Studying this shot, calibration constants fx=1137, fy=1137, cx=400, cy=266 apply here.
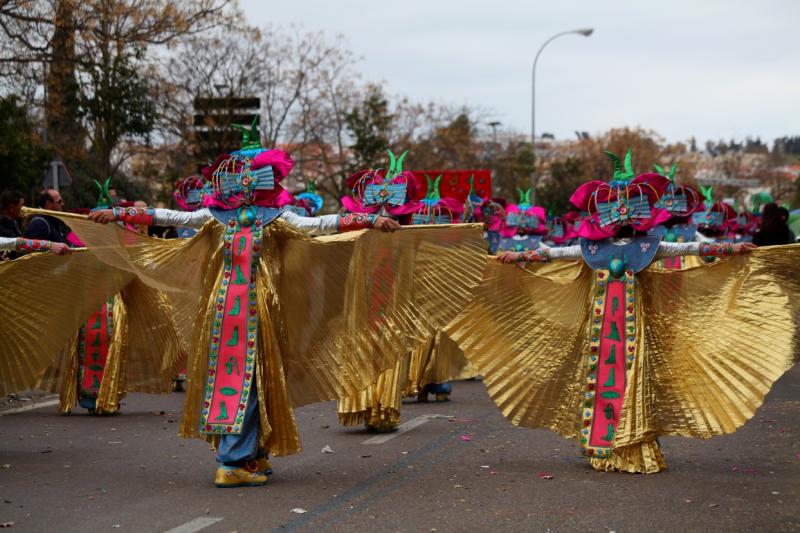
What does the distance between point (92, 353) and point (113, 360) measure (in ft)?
0.94

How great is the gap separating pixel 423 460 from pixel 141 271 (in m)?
2.38

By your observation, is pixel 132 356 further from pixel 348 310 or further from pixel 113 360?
pixel 348 310

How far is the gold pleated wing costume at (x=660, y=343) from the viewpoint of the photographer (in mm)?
7645

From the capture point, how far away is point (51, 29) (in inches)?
707

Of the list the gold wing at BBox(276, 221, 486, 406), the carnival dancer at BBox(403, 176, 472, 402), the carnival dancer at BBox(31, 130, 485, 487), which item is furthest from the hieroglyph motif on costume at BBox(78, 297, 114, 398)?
the gold wing at BBox(276, 221, 486, 406)

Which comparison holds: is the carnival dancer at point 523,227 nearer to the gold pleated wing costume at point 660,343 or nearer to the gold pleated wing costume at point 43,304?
the gold pleated wing costume at point 660,343

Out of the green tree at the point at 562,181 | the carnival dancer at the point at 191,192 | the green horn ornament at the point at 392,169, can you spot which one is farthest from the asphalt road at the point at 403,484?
the green tree at the point at 562,181

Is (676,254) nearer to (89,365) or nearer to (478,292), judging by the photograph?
(478,292)

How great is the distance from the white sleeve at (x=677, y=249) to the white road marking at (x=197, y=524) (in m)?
3.55

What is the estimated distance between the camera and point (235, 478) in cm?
699

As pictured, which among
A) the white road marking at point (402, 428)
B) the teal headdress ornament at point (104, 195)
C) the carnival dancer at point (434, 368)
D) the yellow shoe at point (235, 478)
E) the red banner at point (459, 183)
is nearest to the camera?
the yellow shoe at point (235, 478)

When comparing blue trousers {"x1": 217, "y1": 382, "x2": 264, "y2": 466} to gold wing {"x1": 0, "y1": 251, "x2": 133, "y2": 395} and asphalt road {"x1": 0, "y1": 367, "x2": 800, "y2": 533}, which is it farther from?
gold wing {"x1": 0, "y1": 251, "x2": 133, "y2": 395}

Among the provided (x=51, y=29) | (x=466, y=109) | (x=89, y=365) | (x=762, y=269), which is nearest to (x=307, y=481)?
(x=762, y=269)

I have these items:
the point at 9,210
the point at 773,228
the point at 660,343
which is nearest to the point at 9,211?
the point at 9,210
